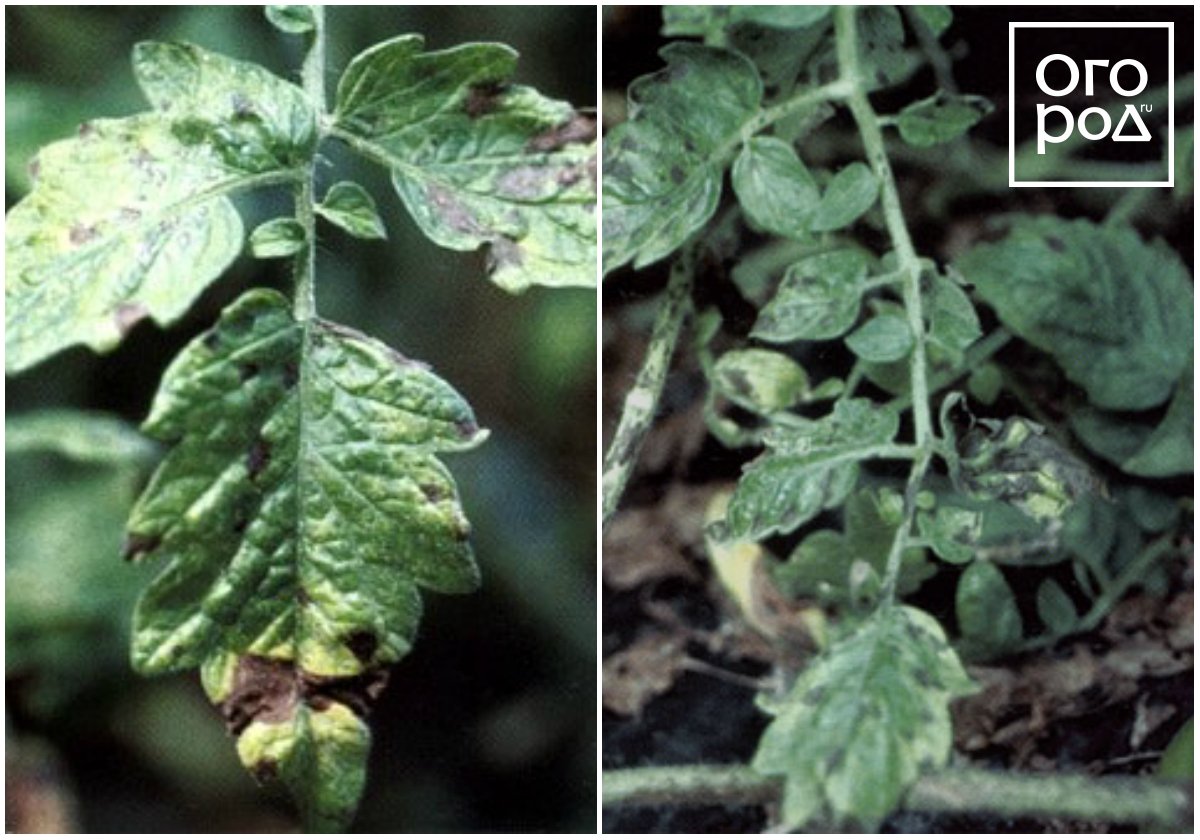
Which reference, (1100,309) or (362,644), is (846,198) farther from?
(362,644)

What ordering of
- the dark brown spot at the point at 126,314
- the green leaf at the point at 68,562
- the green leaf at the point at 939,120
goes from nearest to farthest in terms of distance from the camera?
the dark brown spot at the point at 126,314 → the green leaf at the point at 939,120 → the green leaf at the point at 68,562

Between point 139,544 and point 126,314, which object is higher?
point 126,314

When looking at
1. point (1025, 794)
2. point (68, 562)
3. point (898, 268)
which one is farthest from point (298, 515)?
point (1025, 794)

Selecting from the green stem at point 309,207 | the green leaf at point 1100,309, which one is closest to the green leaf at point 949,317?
the green leaf at point 1100,309

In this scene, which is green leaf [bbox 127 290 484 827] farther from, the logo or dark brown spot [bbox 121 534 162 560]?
the logo

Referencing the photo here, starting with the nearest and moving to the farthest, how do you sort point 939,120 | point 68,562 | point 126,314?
point 126,314 → point 939,120 → point 68,562

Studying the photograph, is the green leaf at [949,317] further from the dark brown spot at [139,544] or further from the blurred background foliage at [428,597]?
the dark brown spot at [139,544]

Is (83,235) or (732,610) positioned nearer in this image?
(83,235)
